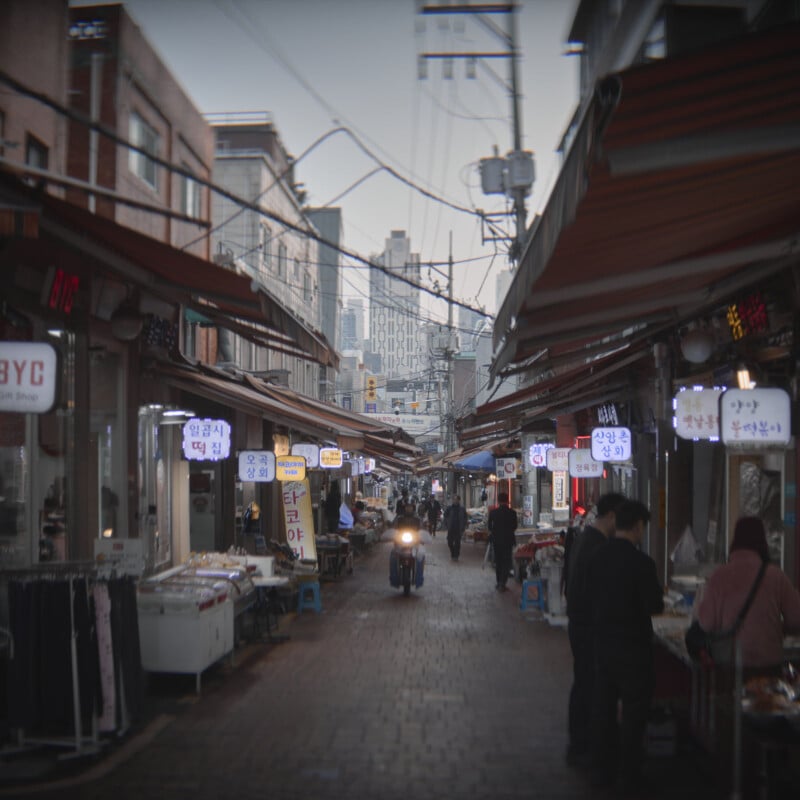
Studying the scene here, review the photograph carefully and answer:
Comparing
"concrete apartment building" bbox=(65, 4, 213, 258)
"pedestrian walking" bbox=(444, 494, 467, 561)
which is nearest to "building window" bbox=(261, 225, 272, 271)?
"pedestrian walking" bbox=(444, 494, 467, 561)

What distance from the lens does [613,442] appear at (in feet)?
51.6

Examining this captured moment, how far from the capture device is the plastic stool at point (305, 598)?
1586 centimetres

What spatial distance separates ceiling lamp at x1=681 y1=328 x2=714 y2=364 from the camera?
1054cm

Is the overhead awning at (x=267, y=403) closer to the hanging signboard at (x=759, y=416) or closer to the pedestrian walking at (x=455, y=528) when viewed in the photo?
the pedestrian walking at (x=455, y=528)

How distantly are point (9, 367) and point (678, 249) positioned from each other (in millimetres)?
5330

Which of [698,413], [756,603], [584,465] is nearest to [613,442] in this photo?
[584,465]

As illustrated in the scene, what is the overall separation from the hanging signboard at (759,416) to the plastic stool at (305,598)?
9073 millimetres

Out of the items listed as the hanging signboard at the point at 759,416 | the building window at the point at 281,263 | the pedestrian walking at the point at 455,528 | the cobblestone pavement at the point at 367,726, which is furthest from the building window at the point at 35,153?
the building window at the point at 281,263

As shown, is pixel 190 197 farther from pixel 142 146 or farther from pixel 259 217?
pixel 259 217

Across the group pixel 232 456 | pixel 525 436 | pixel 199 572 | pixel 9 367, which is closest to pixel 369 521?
pixel 525 436

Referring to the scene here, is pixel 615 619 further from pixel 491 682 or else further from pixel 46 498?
pixel 46 498

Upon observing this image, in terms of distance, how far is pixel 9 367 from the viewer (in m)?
7.62

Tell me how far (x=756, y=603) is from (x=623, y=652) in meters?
0.99

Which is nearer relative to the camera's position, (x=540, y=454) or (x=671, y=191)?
(x=671, y=191)
